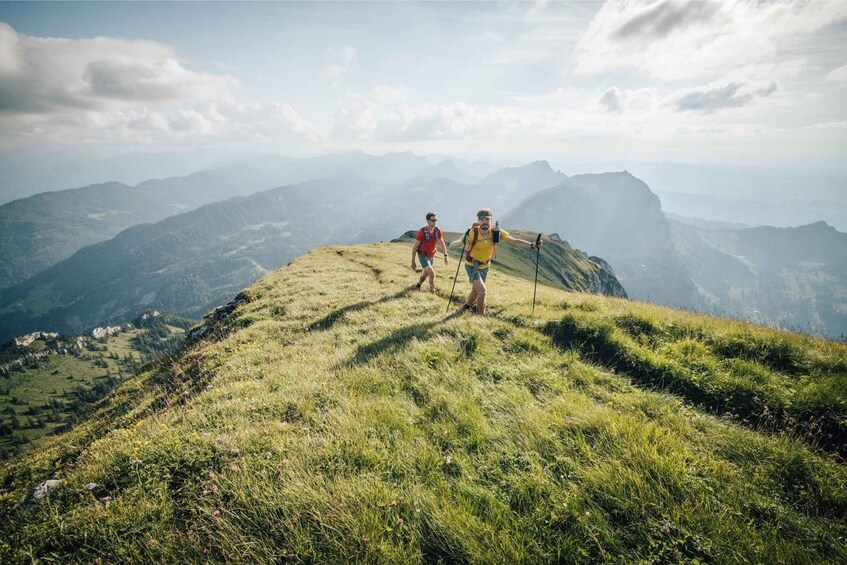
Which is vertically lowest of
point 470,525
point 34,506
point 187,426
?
point 34,506

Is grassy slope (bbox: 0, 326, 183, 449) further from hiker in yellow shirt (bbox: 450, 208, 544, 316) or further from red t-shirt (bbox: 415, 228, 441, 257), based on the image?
hiker in yellow shirt (bbox: 450, 208, 544, 316)

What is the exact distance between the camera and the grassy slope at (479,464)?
3.60 m

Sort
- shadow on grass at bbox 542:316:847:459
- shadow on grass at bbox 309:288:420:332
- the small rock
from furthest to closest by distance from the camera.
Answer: shadow on grass at bbox 309:288:420:332
shadow on grass at bbox 542:316:847:459
the small rock

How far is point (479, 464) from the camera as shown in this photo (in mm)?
4684

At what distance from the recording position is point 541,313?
11.0 meters

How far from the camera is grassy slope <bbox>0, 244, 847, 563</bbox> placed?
3.60m

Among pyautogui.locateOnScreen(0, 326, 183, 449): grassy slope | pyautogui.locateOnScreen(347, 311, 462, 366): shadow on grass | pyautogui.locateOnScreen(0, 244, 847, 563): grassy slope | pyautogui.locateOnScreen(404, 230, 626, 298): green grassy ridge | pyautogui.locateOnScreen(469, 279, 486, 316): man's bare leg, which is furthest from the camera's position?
pyautogui.locateOnScreen(0, 326, 183, 449): grassy slope

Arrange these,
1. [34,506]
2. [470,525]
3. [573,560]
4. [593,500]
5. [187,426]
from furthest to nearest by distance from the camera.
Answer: [187,426] → [34,506] → [593,500] → [470,525] → [573,560]

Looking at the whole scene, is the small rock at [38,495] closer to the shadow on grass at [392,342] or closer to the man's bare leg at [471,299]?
the shadow on grass at [392,342]

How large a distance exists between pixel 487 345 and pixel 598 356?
9.10 ft

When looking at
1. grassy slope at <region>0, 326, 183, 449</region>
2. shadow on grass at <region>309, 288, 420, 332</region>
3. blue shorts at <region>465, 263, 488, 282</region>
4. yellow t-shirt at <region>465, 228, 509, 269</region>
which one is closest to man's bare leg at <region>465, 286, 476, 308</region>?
blue shorts at <region>465, 263, 488, 282</region>

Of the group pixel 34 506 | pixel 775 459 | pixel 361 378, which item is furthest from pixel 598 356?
pixel 34 506

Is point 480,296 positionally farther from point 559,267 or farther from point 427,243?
point 559,267

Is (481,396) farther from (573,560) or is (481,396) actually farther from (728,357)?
(728,357)
